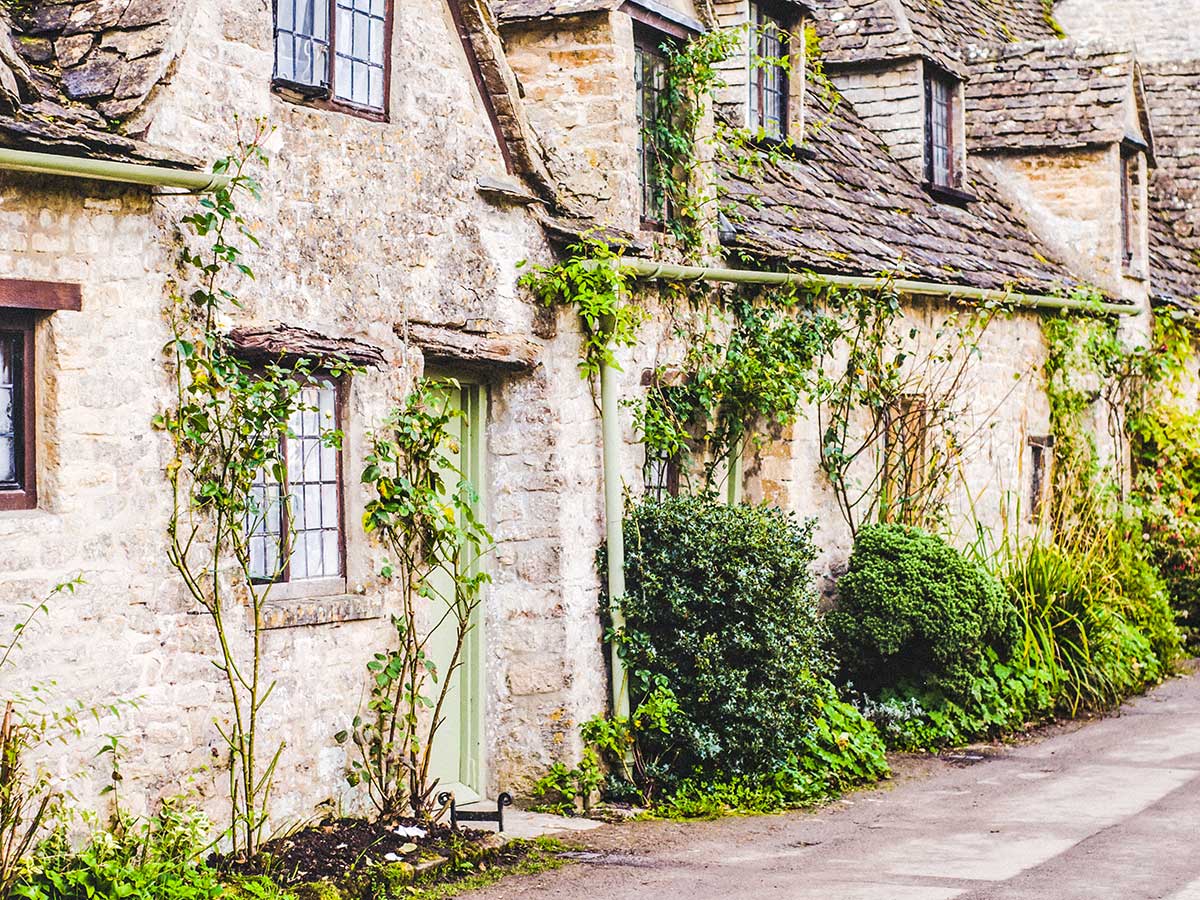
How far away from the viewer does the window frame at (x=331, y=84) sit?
25.4 ft

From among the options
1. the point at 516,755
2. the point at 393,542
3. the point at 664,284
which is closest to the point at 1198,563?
the point at 664,284

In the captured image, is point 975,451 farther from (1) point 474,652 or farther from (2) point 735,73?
(1) point 474,652

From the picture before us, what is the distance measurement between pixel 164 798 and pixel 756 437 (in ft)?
18.3

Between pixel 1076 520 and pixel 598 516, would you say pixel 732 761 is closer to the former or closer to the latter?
pixel 598 516

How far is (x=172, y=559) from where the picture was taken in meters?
6.97

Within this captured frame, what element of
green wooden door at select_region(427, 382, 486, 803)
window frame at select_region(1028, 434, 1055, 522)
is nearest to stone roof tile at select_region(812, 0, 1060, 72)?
window frame at select_region(1028, 434, 1055, 522)

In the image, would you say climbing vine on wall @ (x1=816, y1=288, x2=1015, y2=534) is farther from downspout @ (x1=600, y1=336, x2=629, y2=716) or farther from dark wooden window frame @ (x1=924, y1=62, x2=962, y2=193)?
downspout @ (x1=600, y1=336, x2=629, y2=716)

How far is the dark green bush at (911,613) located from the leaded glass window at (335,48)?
17.3 feet

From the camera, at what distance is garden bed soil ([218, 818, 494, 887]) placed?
7.16 meters

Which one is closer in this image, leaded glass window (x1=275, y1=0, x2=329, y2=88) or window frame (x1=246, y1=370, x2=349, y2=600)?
window frame (x1=246, y1=370, x2=349, y2=600)

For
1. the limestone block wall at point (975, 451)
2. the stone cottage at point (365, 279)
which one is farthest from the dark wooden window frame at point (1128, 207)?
the stone cottage at point (365, 279)

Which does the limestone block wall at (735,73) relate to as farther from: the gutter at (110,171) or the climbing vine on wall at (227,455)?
the gutter at (110,171)

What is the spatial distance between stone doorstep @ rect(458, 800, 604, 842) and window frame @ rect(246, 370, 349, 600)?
5.41ft

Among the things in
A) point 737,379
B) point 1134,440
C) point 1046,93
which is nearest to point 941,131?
point 1046,93
